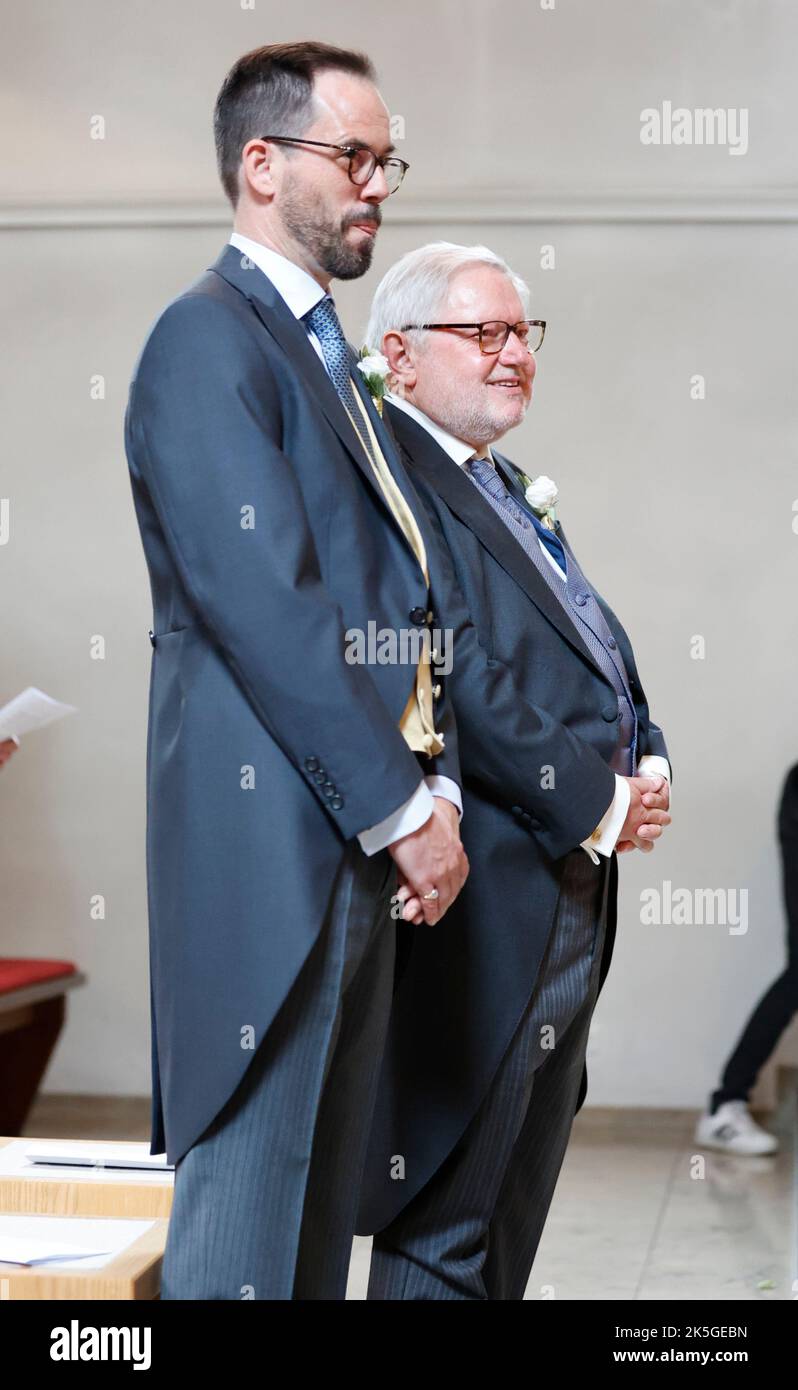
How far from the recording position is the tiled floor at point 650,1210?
3.48 meters

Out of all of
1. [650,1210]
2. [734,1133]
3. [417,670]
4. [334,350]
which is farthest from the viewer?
[734,1133]

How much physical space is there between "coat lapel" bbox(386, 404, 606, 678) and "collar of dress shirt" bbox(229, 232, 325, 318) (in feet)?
1.44

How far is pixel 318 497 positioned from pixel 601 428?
349 cm

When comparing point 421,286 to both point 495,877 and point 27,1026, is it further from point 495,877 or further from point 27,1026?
point 27,1026

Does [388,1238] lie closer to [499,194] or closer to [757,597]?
[757,597]

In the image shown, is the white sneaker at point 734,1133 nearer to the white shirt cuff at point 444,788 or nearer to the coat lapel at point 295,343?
the white shirt cuff at point 444,788

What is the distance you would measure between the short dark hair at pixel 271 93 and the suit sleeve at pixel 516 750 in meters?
0.55

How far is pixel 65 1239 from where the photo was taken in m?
1.75

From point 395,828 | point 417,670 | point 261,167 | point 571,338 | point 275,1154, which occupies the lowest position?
point 275,1154

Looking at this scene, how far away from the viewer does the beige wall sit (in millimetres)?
4871

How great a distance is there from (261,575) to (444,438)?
80 cm

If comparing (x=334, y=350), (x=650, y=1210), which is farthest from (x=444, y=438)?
(x=650, y=1210)

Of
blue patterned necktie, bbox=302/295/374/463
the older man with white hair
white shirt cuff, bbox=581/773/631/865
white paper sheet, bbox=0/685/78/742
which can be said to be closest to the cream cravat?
blue patterned necktie, bbox=302/295/374/463

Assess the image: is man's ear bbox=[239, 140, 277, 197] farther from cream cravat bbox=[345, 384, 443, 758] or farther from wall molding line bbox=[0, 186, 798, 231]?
wall molding line bbox=[0, 186, 798, 231]
